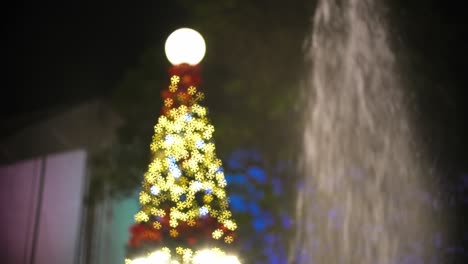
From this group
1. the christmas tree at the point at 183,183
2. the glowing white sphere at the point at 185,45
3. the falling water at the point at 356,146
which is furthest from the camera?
the falling water at the point at 356,146

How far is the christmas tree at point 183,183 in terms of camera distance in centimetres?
596

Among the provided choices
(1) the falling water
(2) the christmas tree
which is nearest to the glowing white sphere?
(2) the christmas tree

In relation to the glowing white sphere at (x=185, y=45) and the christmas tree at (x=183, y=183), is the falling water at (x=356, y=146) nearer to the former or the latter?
the christmas tree at (x=183, y=183)

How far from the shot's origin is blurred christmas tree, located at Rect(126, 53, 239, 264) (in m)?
5.96

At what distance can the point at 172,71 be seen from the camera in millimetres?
6039

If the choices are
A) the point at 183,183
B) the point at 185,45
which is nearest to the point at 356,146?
the point at 183,183

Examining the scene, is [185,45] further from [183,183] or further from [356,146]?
[356,146]

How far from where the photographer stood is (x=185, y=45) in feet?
18.5

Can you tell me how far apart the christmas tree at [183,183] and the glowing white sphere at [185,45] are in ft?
0.75

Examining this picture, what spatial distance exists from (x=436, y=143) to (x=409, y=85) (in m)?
1.14

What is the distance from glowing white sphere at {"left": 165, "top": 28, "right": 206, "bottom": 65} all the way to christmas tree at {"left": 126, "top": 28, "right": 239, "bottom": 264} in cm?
23

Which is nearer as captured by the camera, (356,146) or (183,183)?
(183,183)

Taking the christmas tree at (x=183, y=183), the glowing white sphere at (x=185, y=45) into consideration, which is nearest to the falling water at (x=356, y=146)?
the christmas tree at (x=183, y=183)

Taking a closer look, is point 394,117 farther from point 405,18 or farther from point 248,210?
point 248,210
